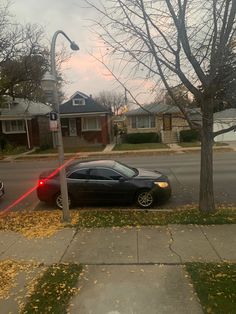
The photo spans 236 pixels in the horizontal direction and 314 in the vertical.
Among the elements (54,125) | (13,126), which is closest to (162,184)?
(54,125)

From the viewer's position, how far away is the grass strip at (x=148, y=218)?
8.20 meters

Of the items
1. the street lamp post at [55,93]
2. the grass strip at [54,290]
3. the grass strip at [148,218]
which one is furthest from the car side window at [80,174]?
the grass strip at [54,290]

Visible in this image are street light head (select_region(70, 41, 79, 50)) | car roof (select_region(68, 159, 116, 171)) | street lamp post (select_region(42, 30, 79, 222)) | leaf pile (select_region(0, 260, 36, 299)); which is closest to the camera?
leaf pile (select_region(0, 260, 36, 299))

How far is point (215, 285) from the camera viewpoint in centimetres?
516

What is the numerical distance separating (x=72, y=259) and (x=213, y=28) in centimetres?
614

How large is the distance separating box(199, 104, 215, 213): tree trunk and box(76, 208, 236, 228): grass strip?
1.01 ft

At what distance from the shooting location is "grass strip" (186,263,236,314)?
4.60 meters

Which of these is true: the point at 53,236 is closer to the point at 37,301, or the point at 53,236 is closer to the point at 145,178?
the point at 37,301

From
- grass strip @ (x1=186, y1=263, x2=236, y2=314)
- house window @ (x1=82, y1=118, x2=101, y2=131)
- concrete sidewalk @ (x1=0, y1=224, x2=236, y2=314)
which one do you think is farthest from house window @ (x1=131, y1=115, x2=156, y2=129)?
grass strip @ (x1=186, y1=263, x2=236, y2=314)

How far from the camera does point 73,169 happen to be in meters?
11.2

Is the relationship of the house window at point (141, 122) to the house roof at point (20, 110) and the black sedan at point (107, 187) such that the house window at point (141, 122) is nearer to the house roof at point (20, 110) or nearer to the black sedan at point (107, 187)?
the house roof at point (20, 110)

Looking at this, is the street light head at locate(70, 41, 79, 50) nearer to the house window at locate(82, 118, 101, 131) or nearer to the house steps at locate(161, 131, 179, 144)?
the house window at locate(82, 118, 101, 131)

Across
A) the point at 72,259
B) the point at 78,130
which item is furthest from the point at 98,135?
the point at 72,259

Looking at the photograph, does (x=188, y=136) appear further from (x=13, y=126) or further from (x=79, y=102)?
(x=13, y=126)
